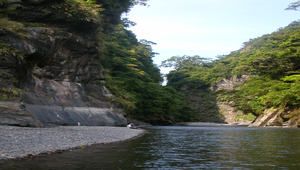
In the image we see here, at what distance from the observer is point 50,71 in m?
20.2

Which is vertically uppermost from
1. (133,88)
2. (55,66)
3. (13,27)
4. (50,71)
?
(13,27)

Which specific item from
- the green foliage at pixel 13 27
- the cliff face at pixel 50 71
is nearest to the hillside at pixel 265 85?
the cliff face at pixel 50 71

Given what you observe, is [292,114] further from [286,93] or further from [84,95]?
[84,95]

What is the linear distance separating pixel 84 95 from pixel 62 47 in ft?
15.3

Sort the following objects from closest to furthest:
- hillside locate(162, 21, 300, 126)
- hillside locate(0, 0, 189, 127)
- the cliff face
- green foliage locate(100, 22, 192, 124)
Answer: the cliff face < hillside locate(0, 0, 189, 127) < green foliage locate(100, 22, 192, 124) < hillside locate(162, 21, 300, 126)

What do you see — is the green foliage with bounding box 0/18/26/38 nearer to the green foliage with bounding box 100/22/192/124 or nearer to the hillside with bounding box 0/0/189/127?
the hillside with bounding box 0/0/189/127

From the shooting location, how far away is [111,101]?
2462cm

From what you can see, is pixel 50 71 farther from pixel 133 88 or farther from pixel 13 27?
pixel 133 88

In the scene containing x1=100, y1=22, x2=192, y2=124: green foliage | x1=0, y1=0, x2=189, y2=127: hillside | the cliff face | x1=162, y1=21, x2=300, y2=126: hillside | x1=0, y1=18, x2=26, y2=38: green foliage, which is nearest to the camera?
the cliff face

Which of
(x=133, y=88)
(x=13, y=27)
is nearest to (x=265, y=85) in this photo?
(x=133, y=88)

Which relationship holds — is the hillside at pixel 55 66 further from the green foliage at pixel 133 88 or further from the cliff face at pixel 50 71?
the green foliage at pixel 133 88

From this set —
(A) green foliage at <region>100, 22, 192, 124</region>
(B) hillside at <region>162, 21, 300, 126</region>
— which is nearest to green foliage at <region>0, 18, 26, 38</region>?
(A) green foliage at <region>100, 22, 192, 124</region>

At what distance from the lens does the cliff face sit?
14586 millimetres

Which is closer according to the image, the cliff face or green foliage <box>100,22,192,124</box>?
the cliff face
